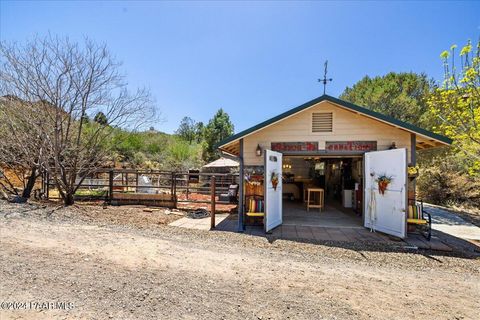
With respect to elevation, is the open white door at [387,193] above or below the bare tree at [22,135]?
below

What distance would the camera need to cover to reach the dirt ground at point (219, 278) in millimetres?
2672

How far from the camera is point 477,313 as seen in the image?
2.72 metres

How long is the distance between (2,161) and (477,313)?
1403cm

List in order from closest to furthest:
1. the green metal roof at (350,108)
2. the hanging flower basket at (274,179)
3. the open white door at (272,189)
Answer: the green metal roof at (350,108), the open white door at (272,189), the hanging flower basket at (274,179)

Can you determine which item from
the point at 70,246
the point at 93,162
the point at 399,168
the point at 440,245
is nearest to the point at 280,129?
the point at 399,168

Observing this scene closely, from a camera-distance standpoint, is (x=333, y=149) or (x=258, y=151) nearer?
(x=333, y=149)

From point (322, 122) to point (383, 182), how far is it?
235 centimetres

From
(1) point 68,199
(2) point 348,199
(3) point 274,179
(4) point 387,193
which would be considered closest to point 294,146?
(3) point 274,179

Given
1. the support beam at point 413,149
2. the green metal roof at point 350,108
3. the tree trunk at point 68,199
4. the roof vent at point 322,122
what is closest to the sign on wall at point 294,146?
the roof vent at point 322,122

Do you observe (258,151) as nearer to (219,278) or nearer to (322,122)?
(322,122)

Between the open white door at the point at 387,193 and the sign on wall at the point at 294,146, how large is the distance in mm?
1512

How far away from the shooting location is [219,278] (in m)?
3.51

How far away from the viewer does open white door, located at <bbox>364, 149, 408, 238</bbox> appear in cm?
584

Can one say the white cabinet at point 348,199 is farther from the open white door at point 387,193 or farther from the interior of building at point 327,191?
the open white door at point 387,193
